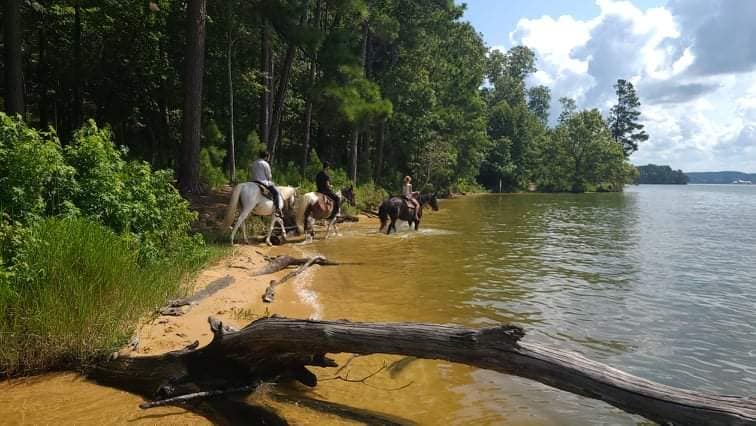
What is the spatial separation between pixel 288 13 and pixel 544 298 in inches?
519

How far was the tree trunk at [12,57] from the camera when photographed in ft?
42.0

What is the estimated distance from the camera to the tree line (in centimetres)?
1795

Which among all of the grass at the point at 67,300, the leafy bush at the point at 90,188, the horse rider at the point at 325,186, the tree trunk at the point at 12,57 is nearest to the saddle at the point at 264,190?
the horse rider at the point at 325,186

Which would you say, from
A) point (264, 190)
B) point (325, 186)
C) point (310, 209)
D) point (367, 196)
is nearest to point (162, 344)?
point (264, 190)

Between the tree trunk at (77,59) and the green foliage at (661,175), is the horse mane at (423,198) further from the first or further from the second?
the green foliage at (661,175)

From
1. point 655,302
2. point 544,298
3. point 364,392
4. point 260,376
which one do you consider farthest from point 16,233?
point 655,302

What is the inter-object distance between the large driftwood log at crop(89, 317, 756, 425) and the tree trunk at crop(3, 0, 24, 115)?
11.4m

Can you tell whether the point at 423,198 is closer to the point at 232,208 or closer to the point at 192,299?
the point at 232,208

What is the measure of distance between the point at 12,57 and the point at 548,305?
14.4 metres

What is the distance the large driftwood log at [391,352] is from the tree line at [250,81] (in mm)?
10977

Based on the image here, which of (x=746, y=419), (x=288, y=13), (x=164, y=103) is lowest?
(x=746, y=419)

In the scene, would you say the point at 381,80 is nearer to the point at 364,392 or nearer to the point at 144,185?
the point at 144,185

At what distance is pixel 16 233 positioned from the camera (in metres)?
5.06

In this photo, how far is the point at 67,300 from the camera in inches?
195
